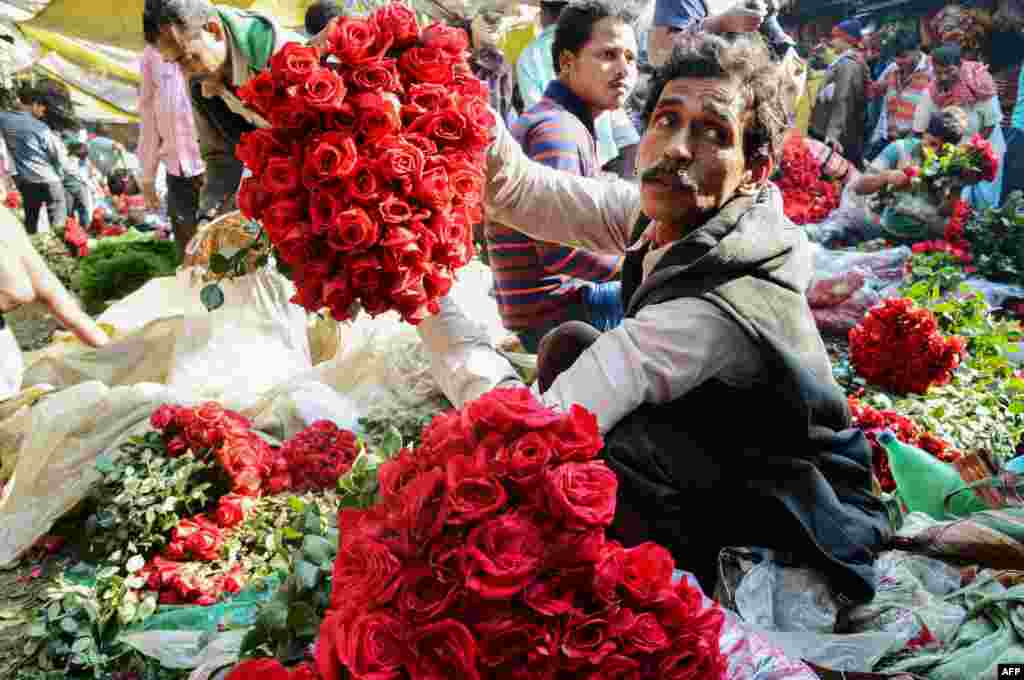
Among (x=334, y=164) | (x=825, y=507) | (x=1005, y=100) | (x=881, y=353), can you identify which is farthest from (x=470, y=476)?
(x=1005, y=100)

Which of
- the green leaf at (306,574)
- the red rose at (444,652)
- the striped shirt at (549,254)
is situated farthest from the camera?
the striped shirt at (549,254)

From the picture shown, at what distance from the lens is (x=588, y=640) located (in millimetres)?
898

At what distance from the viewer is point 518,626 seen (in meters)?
0.88

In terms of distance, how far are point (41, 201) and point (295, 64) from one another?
9025mm

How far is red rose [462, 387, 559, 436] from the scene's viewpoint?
991mm

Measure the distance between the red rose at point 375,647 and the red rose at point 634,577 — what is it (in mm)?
250

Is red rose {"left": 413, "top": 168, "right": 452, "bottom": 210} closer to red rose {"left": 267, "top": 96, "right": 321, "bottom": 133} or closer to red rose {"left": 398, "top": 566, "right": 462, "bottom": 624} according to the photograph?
red rose {"left": 267, "top": 96, "right": 321, "bottom": 133}

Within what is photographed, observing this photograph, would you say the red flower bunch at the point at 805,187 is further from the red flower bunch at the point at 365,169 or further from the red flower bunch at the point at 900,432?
the red flower bunch at the point at 365,169

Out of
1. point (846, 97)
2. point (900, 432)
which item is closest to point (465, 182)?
point (900, 432)

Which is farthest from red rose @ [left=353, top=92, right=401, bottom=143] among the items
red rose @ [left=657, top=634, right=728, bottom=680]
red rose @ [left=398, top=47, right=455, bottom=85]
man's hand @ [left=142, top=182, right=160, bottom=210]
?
man's hand @ [left=142, top=182, right=160, bottom=210]

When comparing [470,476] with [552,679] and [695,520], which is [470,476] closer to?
[552,679]

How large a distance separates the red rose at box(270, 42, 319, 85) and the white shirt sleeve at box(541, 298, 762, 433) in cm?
69

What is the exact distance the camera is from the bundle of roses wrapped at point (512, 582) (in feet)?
2.89

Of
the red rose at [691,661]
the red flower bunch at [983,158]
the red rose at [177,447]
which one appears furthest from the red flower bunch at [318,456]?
the red flower bunch at [983,158]
